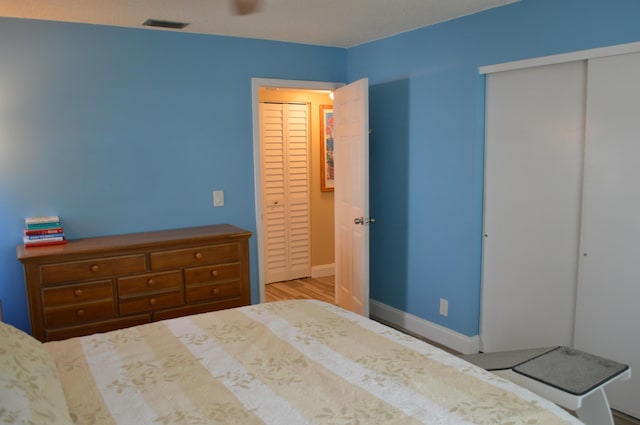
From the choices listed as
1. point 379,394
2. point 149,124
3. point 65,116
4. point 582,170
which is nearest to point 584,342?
point 582,170

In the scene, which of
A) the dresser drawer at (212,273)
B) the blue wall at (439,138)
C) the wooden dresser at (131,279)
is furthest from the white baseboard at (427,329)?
the dresser drawer at (212,273)

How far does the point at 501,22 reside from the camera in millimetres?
3203

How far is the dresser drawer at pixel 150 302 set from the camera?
3.24m

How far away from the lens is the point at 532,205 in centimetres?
320

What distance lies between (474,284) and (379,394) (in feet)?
7.22

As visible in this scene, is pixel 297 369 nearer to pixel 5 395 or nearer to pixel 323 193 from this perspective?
pixel 5 395

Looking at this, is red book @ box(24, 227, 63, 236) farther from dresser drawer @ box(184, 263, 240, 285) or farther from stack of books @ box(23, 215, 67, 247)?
dresser drawer @ box(184, 263, 240, 285)

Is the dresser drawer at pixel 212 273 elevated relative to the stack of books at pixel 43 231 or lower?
lower

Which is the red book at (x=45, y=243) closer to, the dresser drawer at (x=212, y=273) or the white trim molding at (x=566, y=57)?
the dresser drawer at (x=212, y=273)

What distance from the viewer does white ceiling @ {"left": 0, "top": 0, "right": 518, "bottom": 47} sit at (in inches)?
117

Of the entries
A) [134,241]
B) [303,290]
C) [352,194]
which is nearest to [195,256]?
[134,241]

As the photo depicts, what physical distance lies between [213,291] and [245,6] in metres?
1.84

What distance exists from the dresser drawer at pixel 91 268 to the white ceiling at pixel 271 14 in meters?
1.50

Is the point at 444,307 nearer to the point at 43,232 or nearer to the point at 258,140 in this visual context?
the point at 258,140
